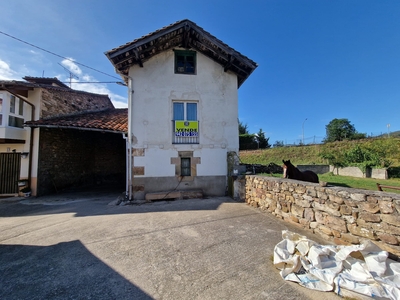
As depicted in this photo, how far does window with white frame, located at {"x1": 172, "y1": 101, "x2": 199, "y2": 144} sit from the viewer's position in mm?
8594

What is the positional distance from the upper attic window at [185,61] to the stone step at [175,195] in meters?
5.59

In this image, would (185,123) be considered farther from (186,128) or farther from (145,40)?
(145,40)

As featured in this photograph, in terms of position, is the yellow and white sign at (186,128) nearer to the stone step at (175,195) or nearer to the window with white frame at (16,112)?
the stone step at (175,195)

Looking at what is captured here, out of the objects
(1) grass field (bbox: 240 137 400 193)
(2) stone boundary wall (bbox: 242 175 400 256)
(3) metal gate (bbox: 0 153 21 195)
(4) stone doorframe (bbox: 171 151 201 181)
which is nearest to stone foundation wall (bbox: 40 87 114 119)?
(3) metal gate (bbox: 0 153 21 195)

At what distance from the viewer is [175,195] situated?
8.12 meters

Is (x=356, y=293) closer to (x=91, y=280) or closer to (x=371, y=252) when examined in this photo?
(x=371, y=252)

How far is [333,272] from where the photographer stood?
2510 mm

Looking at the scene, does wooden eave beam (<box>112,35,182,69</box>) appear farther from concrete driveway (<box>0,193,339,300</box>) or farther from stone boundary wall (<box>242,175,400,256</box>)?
stone boundary wall (<box>242,175,400,256</box>)

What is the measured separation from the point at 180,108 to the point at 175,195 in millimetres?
3960

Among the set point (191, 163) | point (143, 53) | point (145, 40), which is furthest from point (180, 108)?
point (145, 40)

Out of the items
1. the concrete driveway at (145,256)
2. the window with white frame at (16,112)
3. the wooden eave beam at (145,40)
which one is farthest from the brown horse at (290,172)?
the window with white frame at (16,112)

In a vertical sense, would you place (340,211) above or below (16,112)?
below

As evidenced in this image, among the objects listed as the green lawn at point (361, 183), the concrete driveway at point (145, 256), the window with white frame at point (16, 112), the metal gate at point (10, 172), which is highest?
the window with white frame at point (16, 112)

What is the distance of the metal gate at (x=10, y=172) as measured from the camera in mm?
9469
